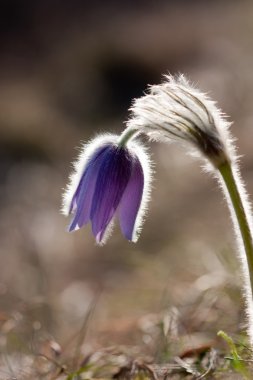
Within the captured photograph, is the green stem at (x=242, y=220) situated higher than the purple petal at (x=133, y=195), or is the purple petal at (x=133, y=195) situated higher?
the purple petal at (x=133, y=195)

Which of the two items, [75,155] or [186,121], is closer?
[186,121]

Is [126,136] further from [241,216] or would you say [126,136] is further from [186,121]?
[241,216]

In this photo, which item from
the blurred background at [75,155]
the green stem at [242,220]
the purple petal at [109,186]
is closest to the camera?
the green stem at [242,220]

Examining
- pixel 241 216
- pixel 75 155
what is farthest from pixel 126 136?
pixel 75 155

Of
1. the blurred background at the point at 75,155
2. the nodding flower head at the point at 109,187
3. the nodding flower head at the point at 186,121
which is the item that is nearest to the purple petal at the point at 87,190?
the nodding flower head at the point at 109,187

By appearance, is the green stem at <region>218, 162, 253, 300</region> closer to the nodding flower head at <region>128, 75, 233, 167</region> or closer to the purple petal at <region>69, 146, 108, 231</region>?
the nodding flower head at <region>128, 75, 233, 167</region>

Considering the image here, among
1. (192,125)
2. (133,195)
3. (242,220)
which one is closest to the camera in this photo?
(242,220)

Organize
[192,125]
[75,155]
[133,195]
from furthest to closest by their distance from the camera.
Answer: [75,155]
[133,195]
[192,125]

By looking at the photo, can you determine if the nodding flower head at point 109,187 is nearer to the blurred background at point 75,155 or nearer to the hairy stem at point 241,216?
the hairy stem at point 241,216

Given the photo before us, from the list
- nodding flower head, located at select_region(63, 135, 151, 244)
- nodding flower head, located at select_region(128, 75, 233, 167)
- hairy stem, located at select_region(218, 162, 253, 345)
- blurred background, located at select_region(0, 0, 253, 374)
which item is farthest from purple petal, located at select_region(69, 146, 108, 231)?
blurred background, located at select_region(0, 0, 253, 374)
